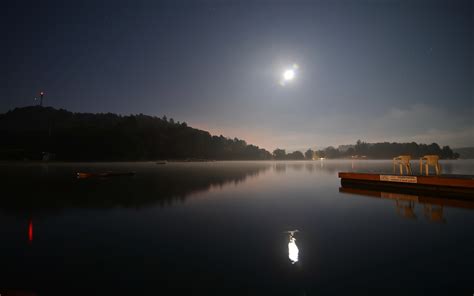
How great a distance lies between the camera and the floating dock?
24.5 meters

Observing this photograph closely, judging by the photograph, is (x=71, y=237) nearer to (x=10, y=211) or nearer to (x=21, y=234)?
(x=21, y=234)

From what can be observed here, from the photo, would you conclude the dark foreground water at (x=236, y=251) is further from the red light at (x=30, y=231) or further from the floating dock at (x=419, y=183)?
the floating dock at (x=419, y=183)

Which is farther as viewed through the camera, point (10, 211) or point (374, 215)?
point (10, 211)

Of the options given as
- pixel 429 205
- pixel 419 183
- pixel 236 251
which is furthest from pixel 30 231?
pixel 419 183

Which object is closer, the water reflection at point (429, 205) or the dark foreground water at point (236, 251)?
the dark foreground water at point (236, 251)

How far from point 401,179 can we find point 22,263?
34.6m

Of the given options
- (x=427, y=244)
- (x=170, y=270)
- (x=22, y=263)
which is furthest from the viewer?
(x=427, y=244)

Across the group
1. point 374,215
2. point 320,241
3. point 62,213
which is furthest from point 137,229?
point 374,215

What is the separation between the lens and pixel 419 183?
89.2ft

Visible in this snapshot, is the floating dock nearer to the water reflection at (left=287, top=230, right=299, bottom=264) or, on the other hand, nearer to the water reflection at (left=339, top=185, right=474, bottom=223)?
the water reflection at (left=339, top=185, right=474, bottom=223)

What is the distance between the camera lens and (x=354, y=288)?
7641mm

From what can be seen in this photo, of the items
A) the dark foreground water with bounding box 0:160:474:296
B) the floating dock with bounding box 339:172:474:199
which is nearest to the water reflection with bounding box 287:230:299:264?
the dark foreground water with bounding box 0:160:474:296

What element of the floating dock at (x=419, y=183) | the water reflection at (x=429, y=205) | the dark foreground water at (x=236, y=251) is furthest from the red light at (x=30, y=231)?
the floating dock at (x=419, y=183)

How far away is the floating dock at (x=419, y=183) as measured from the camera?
24.5 meters
